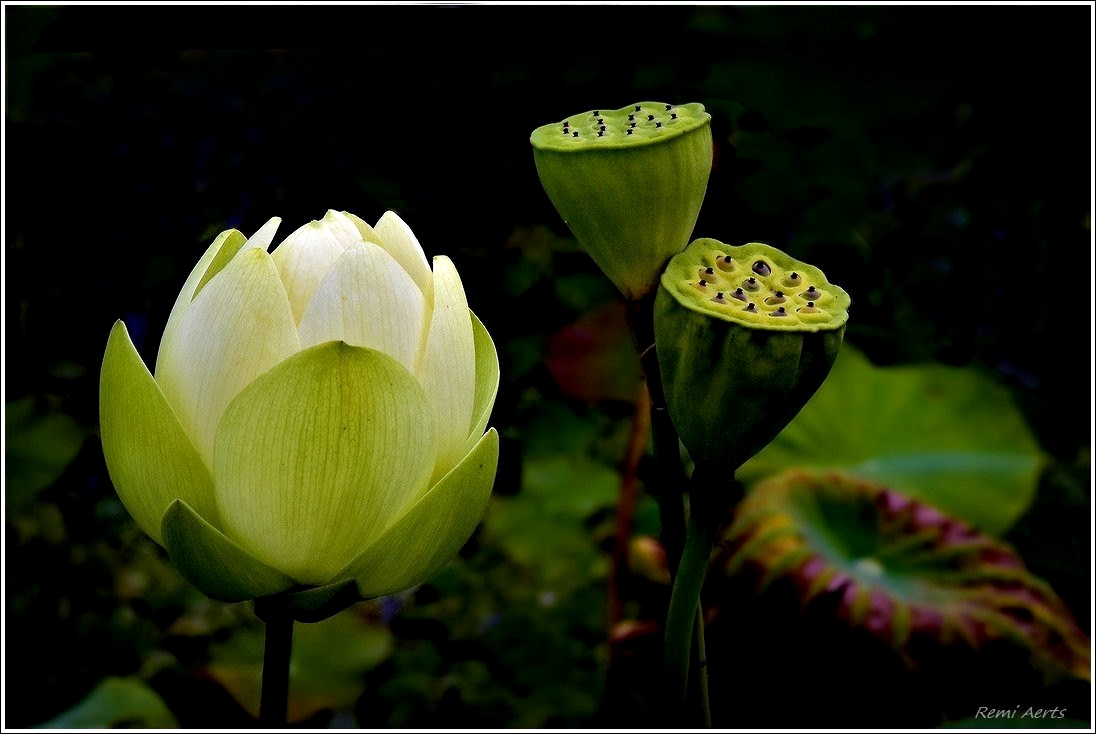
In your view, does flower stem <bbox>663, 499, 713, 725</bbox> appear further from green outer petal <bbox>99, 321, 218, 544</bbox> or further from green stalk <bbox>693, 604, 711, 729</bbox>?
green outer petal <bbox>99, 321, 218, 544</bbox>

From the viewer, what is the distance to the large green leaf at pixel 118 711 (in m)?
0.45

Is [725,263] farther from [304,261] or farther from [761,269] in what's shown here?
[304,261]

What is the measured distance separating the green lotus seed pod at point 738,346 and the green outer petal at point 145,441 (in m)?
0.13

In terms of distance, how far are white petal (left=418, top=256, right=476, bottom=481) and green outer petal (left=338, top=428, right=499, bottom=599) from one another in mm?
15

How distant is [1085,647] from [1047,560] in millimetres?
123

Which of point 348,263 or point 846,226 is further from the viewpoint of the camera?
point 846,226

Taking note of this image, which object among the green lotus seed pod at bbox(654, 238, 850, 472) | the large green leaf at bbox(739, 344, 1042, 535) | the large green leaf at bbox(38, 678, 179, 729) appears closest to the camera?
the green lotus seed pod at bbox(654, 238, 850, 472)

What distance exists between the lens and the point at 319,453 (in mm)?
227

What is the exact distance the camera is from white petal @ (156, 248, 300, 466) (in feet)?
0.75

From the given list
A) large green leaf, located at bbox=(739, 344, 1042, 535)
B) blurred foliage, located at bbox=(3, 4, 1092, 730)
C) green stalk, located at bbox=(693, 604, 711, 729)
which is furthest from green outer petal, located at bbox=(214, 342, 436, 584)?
large green leaf, located at bbox=(739, 344, 1042, 535)

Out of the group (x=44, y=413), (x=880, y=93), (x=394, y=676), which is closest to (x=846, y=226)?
(x=880, y=93)

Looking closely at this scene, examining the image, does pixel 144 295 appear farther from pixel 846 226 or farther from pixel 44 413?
pixel 846 226

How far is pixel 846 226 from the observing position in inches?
24.6

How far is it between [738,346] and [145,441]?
15cm
